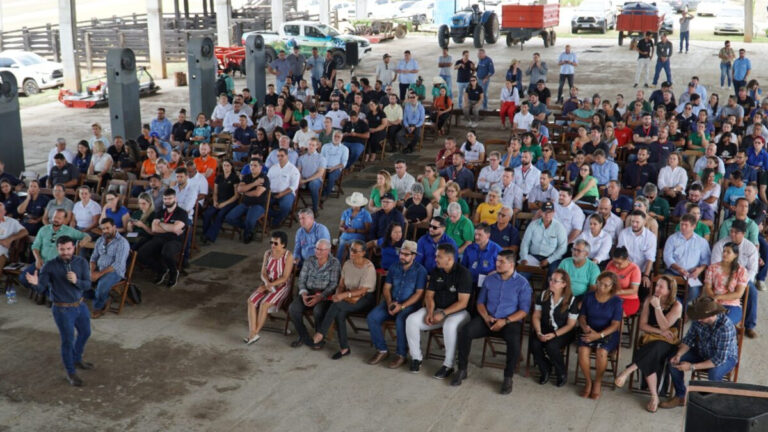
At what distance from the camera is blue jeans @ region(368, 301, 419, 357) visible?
8.15m

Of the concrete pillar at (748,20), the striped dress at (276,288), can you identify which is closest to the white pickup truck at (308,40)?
the concrete pillar at (748,20)

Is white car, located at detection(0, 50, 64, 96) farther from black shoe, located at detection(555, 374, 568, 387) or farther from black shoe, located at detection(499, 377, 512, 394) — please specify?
black shoe, located at detection(555, 374, 568, 387)

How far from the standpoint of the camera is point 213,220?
1182cm

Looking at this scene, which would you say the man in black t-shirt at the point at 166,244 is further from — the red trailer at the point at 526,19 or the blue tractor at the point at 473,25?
the blue tractor at the point at 473,25

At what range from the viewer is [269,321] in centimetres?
→ 923

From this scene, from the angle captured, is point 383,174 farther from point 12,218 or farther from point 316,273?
point 12,218

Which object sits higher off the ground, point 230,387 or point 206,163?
point 206,163

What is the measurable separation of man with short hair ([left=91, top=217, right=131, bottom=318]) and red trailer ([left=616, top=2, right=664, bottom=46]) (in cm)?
2586

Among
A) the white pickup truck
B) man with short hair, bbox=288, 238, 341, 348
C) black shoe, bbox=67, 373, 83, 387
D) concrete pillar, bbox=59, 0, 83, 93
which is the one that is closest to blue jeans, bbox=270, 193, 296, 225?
man with short hair, bbox=288, 238, 341, 348

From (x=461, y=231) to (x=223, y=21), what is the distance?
82.7ft

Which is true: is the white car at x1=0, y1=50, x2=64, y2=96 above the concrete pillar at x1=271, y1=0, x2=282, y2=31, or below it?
below

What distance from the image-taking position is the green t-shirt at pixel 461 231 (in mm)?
9445

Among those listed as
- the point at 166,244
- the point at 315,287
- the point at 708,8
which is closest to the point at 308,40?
the point at 166,244

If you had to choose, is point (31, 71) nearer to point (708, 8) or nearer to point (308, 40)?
point (308, 40)
